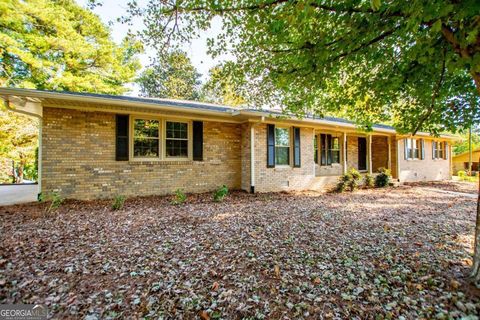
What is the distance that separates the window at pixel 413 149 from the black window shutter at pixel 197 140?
12548 mm

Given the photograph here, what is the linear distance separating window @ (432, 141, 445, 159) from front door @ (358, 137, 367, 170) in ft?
21.6

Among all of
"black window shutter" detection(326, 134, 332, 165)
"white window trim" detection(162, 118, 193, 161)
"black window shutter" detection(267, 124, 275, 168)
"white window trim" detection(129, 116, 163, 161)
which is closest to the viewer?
"white window trim" detection(129, 116, 163, 161)

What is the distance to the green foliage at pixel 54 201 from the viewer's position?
5620 millimetres

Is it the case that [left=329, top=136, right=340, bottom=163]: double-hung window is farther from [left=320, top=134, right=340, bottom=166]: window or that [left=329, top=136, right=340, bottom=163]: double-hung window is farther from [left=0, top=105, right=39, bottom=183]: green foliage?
[left=0, top=105, right=39, bottom=183]: green foliage

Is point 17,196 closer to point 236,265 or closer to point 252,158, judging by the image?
point 252,158

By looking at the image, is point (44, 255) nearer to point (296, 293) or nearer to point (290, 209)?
point (296, 293)

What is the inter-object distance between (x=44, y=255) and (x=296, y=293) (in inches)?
135

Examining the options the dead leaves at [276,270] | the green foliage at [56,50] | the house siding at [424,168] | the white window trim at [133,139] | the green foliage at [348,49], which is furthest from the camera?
the house siding at [424,168]

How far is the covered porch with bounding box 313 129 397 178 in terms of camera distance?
11466 millimetres

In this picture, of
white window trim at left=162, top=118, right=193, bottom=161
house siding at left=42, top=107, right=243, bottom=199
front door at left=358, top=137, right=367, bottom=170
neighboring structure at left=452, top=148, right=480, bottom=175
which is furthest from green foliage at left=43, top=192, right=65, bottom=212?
neighboring structure at left=452, top=148, right=480, bottom=175

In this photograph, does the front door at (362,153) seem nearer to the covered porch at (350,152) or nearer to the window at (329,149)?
the covered porch at (350,152)

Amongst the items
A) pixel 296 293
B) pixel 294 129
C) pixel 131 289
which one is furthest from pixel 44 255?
pixel 294 129

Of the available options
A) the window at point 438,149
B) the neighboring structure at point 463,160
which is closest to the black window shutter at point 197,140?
the window at point 438,149

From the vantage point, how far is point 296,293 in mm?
2391
